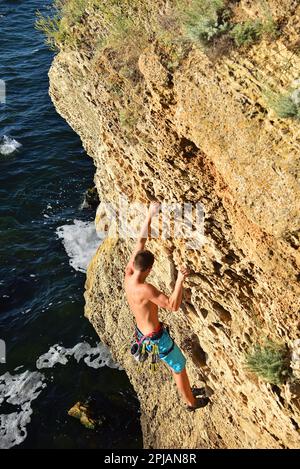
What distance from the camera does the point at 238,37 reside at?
5.98 m

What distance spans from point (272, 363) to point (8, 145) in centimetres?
2018

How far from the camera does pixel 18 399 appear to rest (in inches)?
565

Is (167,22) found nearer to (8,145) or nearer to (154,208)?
(154,208)

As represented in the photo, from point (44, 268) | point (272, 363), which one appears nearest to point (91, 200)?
point (44, 268)

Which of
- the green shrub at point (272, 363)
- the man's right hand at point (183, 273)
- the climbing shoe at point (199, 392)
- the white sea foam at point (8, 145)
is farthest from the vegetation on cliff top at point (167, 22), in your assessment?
the white sea foam at point (8, 145)

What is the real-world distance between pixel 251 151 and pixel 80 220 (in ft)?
49.6

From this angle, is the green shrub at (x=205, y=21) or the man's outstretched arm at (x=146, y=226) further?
the man's outstretched arm at (x=146, y=226)

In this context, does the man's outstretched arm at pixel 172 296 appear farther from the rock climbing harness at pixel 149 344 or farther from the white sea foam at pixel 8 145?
the white sea foam at pixel 8 145

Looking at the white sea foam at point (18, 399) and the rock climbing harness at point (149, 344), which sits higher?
the rock climbing harness at point (149, 344)

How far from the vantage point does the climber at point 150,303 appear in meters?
7.32

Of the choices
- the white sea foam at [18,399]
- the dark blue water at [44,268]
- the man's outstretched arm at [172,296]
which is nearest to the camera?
the man's outstretched arm at [172,296]

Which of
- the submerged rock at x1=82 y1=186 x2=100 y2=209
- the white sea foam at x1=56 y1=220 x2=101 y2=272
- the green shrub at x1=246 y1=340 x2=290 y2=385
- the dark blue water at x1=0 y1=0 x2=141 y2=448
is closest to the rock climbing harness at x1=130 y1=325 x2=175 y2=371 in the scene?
the green shrub at x1=246 y1=340 x2=290 y2=385

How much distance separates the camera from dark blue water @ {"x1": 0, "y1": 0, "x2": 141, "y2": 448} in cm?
1383

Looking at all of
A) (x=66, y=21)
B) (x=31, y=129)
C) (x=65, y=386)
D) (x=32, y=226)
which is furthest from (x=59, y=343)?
(x=31, y=129)
